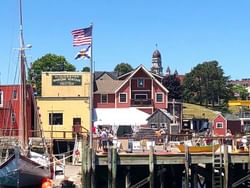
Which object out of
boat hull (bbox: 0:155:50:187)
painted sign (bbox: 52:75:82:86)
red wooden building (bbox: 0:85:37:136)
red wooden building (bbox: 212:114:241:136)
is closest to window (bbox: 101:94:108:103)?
painted sign (bbox: 52:75:82:86)

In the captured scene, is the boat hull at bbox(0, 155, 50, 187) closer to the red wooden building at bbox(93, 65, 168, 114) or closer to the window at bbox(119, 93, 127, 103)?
the red wooden building at bbox(93, 65, 168, 114)

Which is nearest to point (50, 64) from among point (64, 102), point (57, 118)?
point (64, 102)

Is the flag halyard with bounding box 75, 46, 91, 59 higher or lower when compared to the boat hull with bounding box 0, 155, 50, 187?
higher

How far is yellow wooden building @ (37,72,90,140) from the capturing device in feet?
173

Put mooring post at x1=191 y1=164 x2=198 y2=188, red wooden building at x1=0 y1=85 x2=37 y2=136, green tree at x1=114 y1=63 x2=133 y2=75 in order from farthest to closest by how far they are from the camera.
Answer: green tree at x1=114 y1=63 x2=133 y2=75
red wooden building at x1=0 y1=85 x2=37 y2=136
mooring post at x1=191 y1=164 x2=198 y2=188

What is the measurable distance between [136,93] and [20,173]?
36.2m

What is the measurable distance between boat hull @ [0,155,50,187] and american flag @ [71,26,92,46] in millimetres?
7117

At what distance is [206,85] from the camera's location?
389 feet

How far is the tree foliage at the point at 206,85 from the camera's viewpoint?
4626 inches

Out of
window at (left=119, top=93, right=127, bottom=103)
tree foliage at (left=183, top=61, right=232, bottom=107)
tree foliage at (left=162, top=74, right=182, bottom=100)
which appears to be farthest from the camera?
tree foliage at (left=183, top=61, right=232, bottom=107)

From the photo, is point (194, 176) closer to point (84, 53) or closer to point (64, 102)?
point (84, 53)

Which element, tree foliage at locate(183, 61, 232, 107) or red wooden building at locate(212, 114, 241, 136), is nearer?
red wooden building at locate(212, 114, 241, 136)

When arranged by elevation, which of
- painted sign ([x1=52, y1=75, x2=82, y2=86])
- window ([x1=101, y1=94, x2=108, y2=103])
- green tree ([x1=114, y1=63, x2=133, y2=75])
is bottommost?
window ([x1=101, y1=94, x2=108, y2=103])

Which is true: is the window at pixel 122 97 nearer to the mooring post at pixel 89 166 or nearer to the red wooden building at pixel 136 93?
the red wooden building at pixel 136 93
